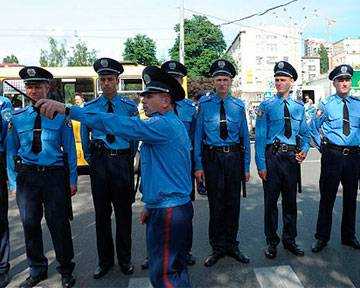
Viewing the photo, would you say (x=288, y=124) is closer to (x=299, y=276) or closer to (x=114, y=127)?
(x=299, y=276)

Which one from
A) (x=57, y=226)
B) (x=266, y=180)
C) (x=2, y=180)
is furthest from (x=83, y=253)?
(x=266, y=180)

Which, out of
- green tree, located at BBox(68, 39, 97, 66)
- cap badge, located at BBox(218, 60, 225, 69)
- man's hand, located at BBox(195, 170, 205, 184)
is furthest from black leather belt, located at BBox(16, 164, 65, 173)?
green tree, located at BBox(68, 39, 97, 66)

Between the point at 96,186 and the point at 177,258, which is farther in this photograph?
the point at 96,186

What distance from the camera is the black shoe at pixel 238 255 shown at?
4.95 m

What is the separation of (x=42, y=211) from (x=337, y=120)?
3.42 metres

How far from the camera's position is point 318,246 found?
5.20 meters

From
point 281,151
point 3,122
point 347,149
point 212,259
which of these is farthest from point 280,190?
point 3,122

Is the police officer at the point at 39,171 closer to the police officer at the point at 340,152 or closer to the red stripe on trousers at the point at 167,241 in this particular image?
the red stripe on trousers at the point at 167,241

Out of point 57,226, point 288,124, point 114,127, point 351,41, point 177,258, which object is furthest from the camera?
point 351,41

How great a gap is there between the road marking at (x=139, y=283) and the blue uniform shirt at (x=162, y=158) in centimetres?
145

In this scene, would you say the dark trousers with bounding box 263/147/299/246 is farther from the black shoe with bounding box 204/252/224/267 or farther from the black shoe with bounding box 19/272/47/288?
the black shoe with bounding box 19/272/47/288

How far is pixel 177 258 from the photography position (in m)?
3.20

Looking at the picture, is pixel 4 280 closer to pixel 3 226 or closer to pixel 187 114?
pixel 3 226

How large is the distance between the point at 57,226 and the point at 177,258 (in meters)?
1.73
